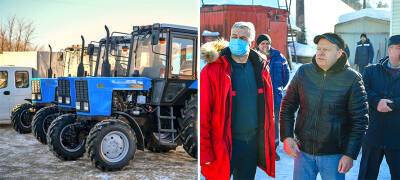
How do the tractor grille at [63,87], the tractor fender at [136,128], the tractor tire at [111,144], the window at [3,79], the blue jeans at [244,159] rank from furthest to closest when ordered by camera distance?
the tractor grille at [63,87] < the tractor fender at [136,128] < the window at [3,79] < the tractor tire at [111,144] < the blue jeans at [244,159]

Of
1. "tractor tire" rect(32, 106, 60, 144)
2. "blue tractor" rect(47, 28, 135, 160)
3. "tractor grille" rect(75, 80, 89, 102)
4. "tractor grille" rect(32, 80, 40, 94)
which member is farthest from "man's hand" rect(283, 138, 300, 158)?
"tractor tire" rect(32, 106, 60, 144)

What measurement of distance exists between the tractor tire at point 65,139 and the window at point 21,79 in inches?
18.6

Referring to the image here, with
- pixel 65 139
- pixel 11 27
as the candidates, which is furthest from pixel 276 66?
pixel 65 139

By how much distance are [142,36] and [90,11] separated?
2.63 ft

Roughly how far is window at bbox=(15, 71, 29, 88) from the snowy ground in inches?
16.4

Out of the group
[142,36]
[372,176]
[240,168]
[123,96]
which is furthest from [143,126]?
[372,176]

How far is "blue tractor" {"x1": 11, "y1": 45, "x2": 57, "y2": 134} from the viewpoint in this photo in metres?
4.63

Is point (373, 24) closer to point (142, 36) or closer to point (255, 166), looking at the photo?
point (255, 166)

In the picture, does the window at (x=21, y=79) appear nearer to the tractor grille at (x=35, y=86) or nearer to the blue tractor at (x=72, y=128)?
the tractor grille at (x=35, y=86)

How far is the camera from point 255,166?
80.7 inches

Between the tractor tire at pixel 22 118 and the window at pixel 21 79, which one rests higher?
the window at pixel 21 79

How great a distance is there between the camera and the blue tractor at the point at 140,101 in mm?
3846

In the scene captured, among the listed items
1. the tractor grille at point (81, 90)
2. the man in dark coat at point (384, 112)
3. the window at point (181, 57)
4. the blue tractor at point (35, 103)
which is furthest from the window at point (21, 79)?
the man in dark coat at point (384, 112)

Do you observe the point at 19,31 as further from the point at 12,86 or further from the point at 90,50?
the point at 90,50
